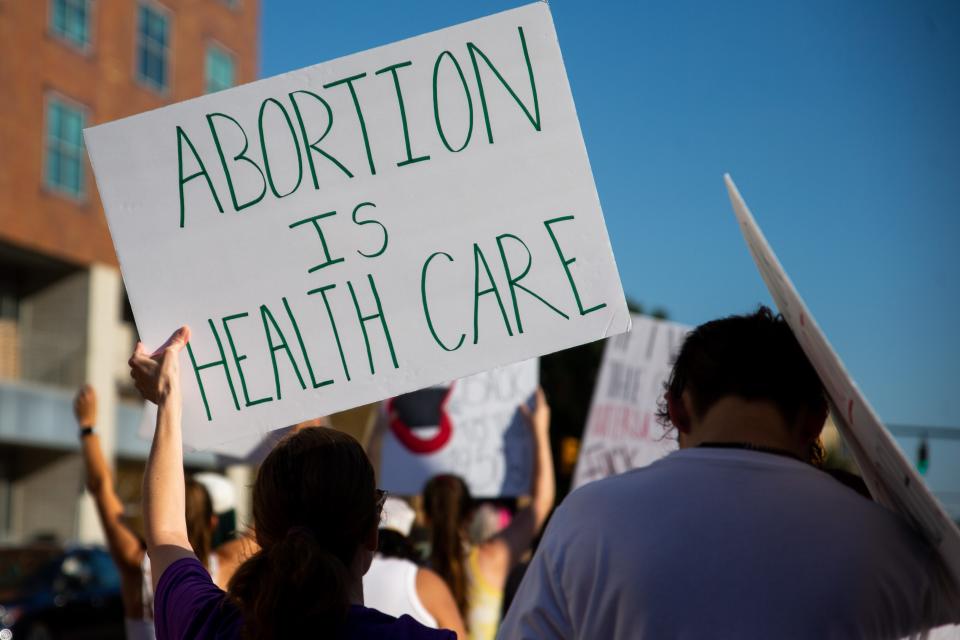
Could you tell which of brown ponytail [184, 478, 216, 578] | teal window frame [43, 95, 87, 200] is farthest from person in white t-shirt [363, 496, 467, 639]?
teal window frame [43, 95, 87, 200]

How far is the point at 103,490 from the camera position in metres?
4.44

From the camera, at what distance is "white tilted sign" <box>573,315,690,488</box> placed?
653cm

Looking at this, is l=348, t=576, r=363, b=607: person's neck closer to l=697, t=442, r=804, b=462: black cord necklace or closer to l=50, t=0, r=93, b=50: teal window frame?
l=697, t=442, r=804, b=462: black cord necklace

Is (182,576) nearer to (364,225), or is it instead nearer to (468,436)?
(364,225)

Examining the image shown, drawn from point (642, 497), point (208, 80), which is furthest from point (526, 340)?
point (208, 80)

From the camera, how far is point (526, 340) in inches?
111

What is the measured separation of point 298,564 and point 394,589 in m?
1.68

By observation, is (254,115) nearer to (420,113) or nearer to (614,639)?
(420,113)

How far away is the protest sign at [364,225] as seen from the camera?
2.82 meters

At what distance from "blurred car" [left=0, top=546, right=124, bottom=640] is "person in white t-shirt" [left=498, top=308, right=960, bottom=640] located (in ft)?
39.7

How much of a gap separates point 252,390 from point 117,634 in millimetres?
13371

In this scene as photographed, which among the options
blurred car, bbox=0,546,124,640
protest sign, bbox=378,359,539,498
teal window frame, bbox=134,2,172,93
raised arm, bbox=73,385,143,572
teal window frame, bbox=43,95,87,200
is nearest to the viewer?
raised arm, bbox=73,385,143,572

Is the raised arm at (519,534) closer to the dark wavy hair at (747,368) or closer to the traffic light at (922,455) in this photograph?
the dark wavy hair at (747,368)

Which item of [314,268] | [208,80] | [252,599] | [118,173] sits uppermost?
[208,80]
